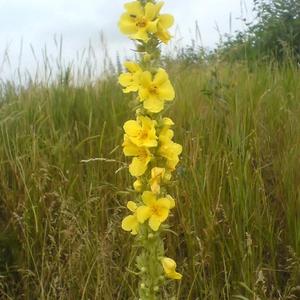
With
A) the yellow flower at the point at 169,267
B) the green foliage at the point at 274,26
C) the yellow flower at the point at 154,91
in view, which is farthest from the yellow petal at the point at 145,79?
the green foliage at the point at 274,26

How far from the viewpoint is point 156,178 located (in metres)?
1.26

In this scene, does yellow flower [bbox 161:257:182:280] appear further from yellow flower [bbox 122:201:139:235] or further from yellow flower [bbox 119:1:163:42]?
yellow flower [bbox 119:1:163:42]

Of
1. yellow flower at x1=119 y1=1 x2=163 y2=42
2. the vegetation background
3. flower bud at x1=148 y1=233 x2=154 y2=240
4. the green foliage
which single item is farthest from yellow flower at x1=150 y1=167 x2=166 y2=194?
the green foliage

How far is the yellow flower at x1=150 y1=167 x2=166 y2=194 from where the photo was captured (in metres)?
1.25

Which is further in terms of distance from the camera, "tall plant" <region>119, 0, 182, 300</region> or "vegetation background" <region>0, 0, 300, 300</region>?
"vegetation background" <region>0, 0, 300, 300</region>

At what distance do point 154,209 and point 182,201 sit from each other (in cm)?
119

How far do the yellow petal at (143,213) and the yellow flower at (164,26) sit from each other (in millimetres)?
374

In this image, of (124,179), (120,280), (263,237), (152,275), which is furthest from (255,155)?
(152,275)

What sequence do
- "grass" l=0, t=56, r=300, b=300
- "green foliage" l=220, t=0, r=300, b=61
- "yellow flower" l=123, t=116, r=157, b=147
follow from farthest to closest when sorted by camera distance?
"green foliage" l=220, t=0, r=300, b=61, "grass" l=0, t=56, r=300, b=300, "yellow flower" l=123, t=116, r=157, b=147

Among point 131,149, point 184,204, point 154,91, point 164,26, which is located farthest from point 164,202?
point 184,204

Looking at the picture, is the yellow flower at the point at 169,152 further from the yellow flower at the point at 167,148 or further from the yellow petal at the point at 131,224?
the yellow petal at the point at 131,224

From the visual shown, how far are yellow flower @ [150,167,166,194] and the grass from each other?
83 centimetres

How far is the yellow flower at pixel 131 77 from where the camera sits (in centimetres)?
129

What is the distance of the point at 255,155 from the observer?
8.69 ft
